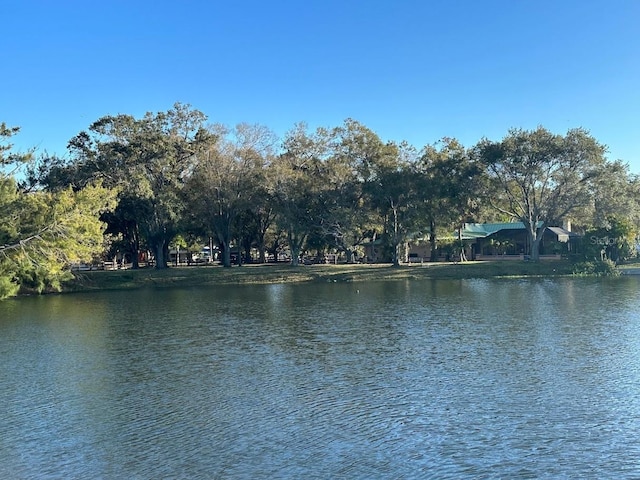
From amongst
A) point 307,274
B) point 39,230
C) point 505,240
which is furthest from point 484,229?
point 39,230

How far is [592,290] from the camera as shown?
41.7 m

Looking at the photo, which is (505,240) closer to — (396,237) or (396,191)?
(396,237)

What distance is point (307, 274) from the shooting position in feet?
195

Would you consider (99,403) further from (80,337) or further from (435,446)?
(80,337)

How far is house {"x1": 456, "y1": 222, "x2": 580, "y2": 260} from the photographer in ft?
244

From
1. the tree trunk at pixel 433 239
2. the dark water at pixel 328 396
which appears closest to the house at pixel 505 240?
the tree trunk at pixel 433 239

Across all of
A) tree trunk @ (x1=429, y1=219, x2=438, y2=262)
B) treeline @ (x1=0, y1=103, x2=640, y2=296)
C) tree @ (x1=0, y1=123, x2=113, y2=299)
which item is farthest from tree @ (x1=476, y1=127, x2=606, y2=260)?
tree @ (x1=0, y1=123, x2=113, y2=299)

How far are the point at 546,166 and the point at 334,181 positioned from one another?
20.2 m

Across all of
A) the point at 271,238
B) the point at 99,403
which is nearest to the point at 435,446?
the point at 99,403

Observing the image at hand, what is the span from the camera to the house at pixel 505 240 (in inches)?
2928

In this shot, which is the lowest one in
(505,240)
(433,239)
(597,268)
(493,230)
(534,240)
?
(597,268)

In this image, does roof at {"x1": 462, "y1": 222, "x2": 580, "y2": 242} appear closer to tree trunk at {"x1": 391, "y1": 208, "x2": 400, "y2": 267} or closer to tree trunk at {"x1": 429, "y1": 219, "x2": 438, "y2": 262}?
tree trunk at {"x1": 429, "y1": 219, "x2": 438, "y2": 262}

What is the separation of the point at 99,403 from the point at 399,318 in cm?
1709

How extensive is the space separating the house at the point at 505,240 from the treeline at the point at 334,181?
32.2 ft
